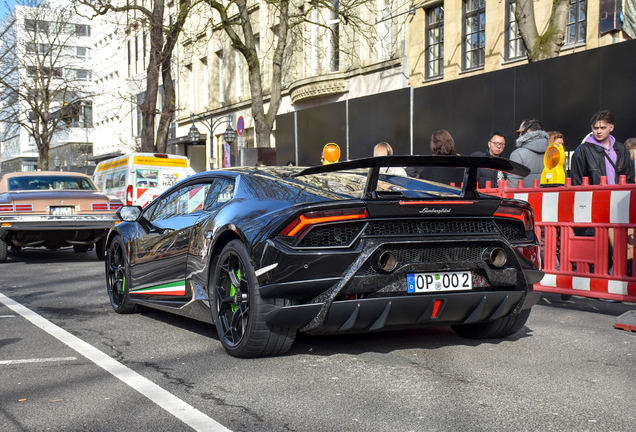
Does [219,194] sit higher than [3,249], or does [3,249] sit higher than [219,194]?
[219,194]

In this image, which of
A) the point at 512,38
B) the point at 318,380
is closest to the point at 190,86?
the point at 512,38

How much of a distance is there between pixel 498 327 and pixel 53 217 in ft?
28.5

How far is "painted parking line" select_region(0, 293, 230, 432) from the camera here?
3.54 metres

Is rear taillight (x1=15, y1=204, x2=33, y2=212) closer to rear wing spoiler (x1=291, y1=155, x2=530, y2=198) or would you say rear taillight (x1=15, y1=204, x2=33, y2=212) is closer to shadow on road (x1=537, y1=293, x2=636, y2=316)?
shadow on road (x1=537, y1=293, x2=636, y2=316)

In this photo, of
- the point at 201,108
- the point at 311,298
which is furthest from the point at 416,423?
the point at 201,108

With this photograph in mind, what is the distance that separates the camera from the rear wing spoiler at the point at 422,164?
4484 mm

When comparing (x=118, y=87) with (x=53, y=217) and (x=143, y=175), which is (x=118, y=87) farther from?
(x=53, y=217)

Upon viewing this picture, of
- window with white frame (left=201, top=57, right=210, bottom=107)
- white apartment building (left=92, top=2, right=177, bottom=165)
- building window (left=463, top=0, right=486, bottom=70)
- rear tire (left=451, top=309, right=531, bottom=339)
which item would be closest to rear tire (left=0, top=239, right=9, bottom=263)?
rear tire (left=451, top=309, right=531, bottom=339)

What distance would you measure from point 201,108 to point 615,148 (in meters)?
35.0

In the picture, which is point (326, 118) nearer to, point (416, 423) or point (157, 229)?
point (157, 229)

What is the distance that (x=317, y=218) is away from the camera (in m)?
4.48

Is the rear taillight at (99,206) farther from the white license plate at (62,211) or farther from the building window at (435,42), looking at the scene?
the building window at (435,42)

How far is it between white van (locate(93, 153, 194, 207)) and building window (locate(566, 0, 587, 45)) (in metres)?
10.1

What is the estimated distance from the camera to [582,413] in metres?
3.67
